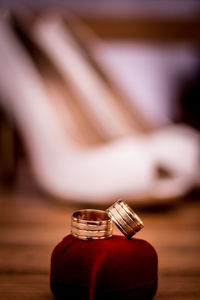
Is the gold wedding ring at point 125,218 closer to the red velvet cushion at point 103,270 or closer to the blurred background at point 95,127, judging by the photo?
the red velvet cushion at point 103,270

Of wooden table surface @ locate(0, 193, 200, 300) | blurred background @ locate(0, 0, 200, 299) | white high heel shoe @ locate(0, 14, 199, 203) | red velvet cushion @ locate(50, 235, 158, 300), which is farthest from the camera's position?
white high heel shoe @ locate(0, 14, 199, 203)

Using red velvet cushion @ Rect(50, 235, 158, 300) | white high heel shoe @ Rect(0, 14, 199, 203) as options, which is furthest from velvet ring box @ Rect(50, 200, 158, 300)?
white high heel shoe @ Rect(0, 14, 199, 203)

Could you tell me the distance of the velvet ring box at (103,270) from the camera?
43 centimetres

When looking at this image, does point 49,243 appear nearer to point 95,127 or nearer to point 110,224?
point 110,224

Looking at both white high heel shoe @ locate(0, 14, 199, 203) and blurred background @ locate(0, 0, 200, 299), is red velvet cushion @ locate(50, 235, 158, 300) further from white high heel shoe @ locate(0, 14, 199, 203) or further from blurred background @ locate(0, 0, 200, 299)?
white high heel shoe @ locate(0, 14, 199, 203)

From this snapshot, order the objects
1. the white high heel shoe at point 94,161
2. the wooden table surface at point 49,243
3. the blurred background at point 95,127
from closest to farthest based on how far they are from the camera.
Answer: the wooden table surface at point 49,243, the blurred background at point 95,127, the white high heel shoe at point 94,161

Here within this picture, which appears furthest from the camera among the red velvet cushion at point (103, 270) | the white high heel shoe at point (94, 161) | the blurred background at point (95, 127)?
the white high heel shoe at point (94, 161)

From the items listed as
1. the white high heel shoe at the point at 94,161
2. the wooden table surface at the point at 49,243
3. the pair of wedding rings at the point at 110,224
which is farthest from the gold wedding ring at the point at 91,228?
the white high heel shoe at the point at 94,161

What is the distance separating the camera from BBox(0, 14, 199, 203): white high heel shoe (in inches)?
44.8

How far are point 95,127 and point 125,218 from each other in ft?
3.78

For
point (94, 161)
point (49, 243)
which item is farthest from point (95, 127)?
point (49, 243)

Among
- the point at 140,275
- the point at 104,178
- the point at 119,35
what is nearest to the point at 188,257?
the point at 140,275

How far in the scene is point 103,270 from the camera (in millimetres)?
427

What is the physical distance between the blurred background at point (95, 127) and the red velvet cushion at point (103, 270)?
80mm
